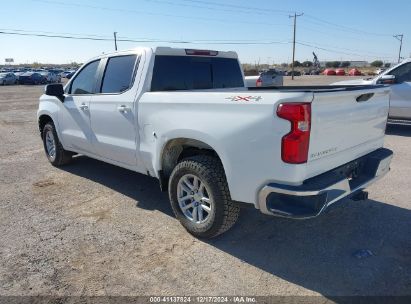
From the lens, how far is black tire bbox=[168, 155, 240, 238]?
3568 millimetres

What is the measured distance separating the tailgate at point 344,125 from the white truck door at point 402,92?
5442 millimetres

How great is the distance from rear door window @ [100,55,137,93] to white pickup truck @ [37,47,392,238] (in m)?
0.02

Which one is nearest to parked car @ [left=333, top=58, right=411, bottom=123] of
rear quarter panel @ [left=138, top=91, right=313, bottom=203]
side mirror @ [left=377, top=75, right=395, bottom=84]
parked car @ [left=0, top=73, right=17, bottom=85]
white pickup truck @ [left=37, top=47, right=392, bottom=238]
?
side mirror @ [left=377, top=75, right=395, bottom=84]

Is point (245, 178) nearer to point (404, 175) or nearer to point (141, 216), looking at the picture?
point (141, 216)

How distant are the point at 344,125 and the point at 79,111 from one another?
12.2ft

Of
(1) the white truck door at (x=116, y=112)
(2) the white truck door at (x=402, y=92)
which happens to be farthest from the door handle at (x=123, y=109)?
(2) the white truck door at (x=402, y=92)

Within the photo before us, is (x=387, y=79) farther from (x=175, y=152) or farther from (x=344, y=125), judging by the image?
(x=175, y=152)

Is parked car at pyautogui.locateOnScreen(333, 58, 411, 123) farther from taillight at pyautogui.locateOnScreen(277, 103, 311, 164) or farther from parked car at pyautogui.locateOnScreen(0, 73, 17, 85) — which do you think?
parked car at pyautogui.locateOnScreen(0, 73, 17, 85)

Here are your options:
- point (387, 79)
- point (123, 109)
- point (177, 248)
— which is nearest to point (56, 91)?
point (123, 109)

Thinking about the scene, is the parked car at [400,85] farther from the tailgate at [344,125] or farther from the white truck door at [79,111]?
the white truck door at [79,111]

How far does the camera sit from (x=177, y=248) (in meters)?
3.77

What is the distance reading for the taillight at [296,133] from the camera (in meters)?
2.89

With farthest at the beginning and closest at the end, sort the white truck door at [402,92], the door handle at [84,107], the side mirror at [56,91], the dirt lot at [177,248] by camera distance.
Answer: the white truck door at [402,92] < the side mirror at [56,91] < the door handle at [84,107] < the dirt lot at [177,248]

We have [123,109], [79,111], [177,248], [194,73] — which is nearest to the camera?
[177,248]
